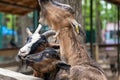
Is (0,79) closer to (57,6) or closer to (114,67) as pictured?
(57,6)

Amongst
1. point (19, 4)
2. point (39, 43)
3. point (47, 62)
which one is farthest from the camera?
point (19, 4)

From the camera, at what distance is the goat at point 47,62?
242 cm

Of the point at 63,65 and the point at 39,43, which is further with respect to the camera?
the point at 39,43

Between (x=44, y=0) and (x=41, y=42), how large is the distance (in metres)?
0.31

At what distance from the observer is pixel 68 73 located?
2.42 m

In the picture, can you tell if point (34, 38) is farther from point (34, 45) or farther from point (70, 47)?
point (70, 47)

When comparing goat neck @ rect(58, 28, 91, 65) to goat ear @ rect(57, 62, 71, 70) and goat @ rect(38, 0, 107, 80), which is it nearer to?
goat @ rect(38, 0, 107, 80)

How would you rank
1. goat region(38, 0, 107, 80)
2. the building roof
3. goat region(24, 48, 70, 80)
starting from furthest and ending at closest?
1. the building roof
2. goat region(38, 0, 107, 80)
3. goat region(24, 48, 70, 80)

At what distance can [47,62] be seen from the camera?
8.00 feet

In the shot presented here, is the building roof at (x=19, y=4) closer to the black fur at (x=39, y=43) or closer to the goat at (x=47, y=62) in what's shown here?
the black fur at (x=39, y=43)

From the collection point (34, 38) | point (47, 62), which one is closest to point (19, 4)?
point (34, 38)

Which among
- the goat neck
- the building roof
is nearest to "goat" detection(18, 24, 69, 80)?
the goat neck

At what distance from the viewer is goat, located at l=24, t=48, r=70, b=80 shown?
2.42 m

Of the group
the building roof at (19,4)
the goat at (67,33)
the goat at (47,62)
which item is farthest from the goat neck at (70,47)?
the building roof at (19,4)
